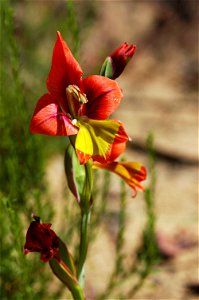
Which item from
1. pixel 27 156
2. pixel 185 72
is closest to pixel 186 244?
pixel 27 156

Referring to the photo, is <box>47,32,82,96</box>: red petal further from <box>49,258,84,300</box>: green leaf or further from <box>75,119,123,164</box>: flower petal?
<box>49,258,84,300</box>: green leaf

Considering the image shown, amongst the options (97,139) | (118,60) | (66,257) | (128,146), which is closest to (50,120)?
(97,139)

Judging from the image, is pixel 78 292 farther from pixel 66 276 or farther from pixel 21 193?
pixel 21 193

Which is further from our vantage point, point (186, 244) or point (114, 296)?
point (186, 244)

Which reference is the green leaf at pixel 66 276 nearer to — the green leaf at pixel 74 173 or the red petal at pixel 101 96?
the green leaf at pixel 74 173

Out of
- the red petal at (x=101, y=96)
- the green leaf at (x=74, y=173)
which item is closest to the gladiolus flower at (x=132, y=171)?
the green leaf at (x=74, y=173)

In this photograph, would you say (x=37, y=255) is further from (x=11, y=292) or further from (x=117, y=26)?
(x=117, y=26)

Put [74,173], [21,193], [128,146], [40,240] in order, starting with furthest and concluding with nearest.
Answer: [128,146] → [21,193] → [74,173] → [40,240]
